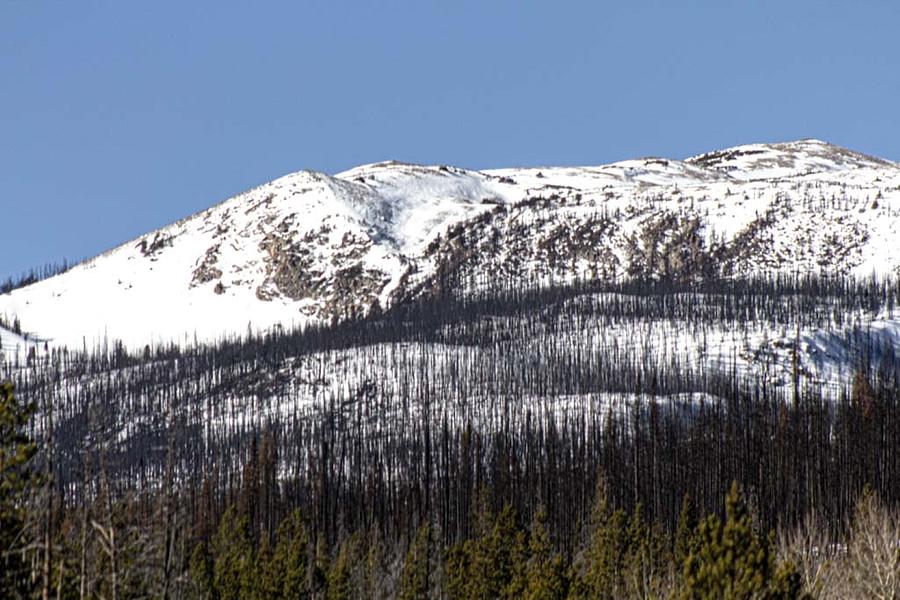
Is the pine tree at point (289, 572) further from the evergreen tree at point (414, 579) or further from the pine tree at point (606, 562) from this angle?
the pine tree at point (606, 562)

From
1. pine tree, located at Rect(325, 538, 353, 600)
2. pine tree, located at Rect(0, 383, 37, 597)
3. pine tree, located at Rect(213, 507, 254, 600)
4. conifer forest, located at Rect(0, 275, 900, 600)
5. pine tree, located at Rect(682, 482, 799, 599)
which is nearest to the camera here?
pine tree, located at Rect(0, 383, 37, 597)

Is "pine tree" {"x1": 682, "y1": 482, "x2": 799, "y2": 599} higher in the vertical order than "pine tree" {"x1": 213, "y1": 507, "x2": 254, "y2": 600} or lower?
higher

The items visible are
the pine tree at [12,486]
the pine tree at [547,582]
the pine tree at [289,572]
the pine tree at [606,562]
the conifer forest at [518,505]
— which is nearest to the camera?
the pine tree at [12,486]

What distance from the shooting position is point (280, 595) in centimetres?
8269

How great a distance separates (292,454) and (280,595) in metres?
104

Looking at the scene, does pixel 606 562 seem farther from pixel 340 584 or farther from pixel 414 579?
pixel 340 584

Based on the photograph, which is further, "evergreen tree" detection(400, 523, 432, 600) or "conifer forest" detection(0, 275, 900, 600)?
"evergreen tree" detection(400, 523, 432, 600)

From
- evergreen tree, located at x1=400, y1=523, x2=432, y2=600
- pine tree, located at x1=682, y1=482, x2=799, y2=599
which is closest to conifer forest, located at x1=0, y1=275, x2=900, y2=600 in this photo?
pine tree, located at x1=682, y1=482, x2=799, y2=599

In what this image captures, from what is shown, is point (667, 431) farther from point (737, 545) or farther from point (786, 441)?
point (737, 545)

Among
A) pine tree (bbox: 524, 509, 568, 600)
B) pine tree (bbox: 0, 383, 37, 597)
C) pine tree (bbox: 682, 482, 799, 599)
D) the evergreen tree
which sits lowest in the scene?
the evergreen tree

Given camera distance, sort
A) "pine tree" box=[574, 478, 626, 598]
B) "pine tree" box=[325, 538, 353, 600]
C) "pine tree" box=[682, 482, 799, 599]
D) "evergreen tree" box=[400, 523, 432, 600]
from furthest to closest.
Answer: "evergreen tree" box=[400, 523, 432, 600] → "pine tree" box=[574, 478, 626, 598] → "pine tree" box=[325, 538, 353, 600] → "pine tree" box=[682, 482, 799, 599]

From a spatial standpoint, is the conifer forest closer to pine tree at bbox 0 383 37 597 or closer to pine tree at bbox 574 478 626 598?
pine tree at bbox 0 383 37 597

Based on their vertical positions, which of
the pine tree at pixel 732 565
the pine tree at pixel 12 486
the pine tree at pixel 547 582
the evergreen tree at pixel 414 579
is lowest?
the evergreen tree at pixel 414 579

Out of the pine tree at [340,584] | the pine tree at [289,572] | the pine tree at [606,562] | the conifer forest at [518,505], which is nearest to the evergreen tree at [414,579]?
the conifer forest at [518,505]
